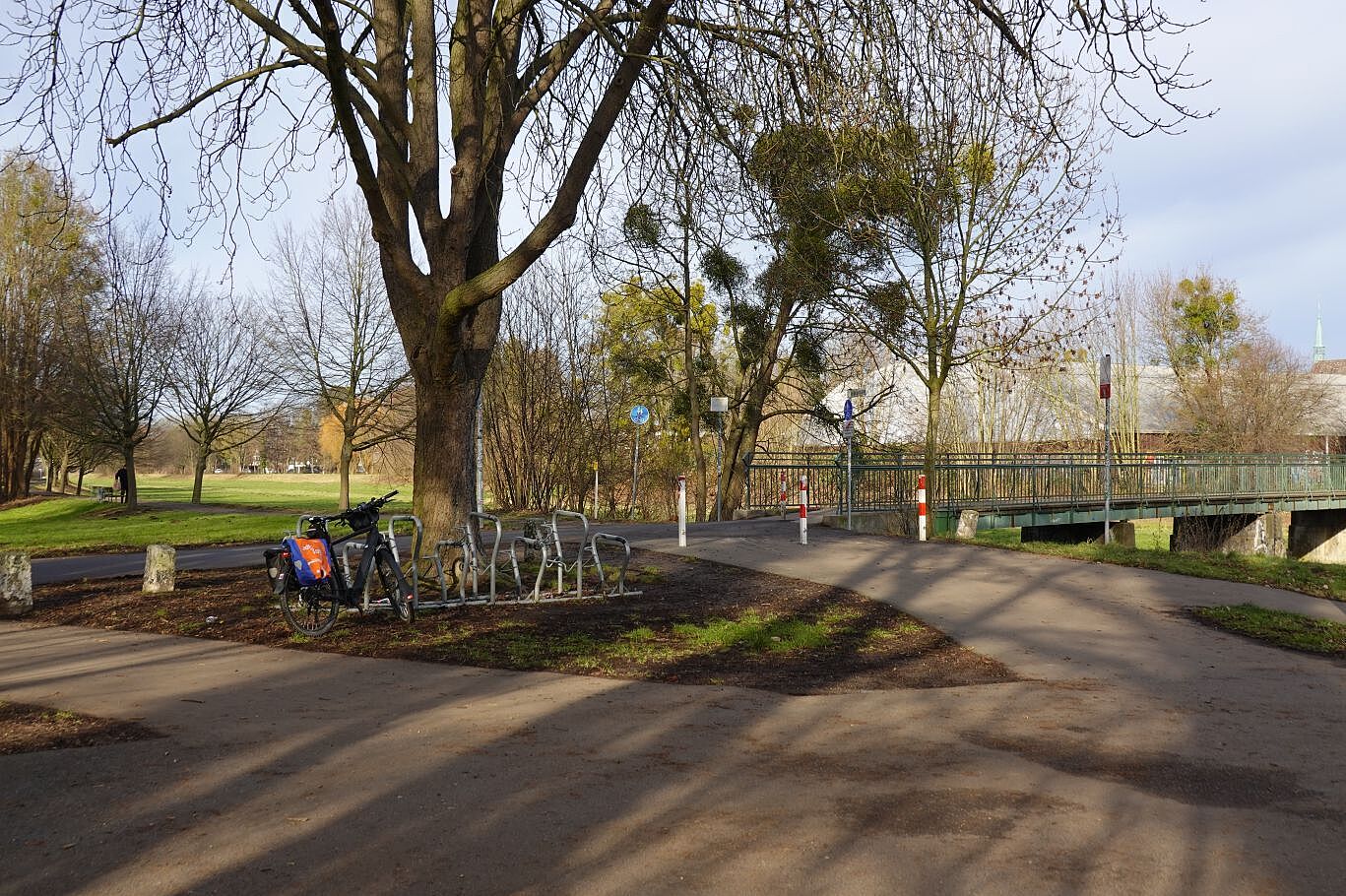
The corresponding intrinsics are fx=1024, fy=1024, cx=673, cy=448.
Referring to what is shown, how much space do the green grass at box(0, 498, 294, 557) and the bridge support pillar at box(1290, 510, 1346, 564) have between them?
3789 cm

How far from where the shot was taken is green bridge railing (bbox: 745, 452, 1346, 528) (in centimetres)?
2480

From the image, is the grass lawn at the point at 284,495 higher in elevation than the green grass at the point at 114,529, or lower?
higher

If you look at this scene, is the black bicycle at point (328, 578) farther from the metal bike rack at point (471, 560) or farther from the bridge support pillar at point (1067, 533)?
the bridge support pillar at point (1067, 533)

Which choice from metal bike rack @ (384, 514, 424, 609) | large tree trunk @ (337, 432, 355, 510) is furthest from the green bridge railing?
large tree trunk @ (337, 432, 355, 510)

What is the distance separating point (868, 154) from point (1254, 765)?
568cm

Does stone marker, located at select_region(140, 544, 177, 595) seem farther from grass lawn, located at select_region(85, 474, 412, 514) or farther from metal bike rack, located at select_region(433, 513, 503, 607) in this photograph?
grass lawn, located at select_region(85, 474, 412, 514)

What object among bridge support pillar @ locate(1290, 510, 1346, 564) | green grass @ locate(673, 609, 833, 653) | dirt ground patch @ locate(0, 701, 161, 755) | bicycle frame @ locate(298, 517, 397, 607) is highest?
bicycle frame @ locate(298, 517, 397, 607)

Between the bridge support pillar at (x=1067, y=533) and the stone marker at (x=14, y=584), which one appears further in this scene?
the bridge support pillar at (x=1067, y=533)

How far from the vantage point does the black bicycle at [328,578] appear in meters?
8.42

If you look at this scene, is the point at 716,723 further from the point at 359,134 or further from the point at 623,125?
the point at 623,125

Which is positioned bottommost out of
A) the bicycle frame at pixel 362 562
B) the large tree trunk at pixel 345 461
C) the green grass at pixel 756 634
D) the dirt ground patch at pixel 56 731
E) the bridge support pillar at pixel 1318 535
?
the bridge support pillar at pixel 1318 535

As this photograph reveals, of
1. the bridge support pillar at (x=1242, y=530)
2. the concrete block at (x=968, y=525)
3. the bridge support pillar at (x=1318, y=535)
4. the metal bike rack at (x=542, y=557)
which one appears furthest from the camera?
the bridge support pillar at (x=1318, y=535)

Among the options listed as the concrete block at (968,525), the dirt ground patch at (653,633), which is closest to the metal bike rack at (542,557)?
the dirt ground patch at (653,633)

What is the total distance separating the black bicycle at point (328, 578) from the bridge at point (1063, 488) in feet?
46.8
